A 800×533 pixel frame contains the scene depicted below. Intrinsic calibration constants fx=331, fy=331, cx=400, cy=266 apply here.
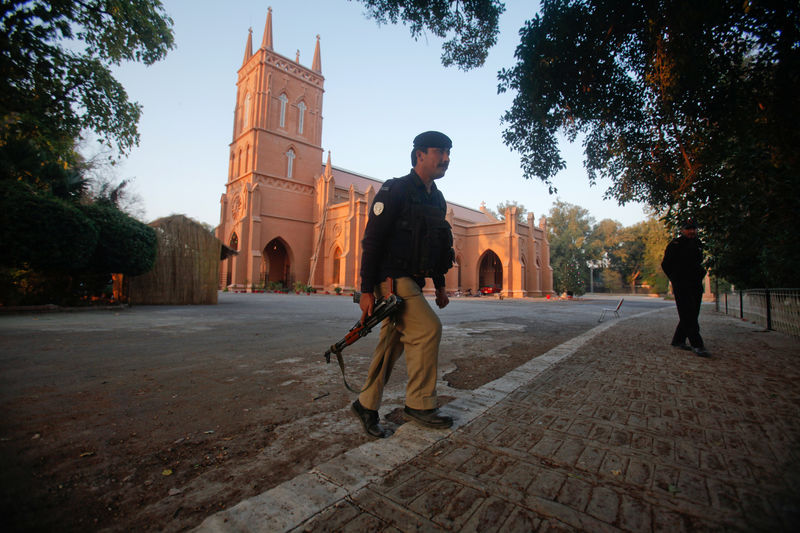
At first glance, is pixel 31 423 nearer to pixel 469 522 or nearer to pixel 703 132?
pixel 469 522

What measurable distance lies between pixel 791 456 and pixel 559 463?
1220mm

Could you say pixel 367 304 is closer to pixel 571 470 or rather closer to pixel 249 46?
pixel 571 470

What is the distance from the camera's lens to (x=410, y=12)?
636 centimetres

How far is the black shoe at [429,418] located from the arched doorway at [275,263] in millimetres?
34768

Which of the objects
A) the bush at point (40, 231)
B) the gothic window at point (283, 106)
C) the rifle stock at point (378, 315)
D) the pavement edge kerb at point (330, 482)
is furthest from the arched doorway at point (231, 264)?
the pavement edge kerb at point (330, 482)

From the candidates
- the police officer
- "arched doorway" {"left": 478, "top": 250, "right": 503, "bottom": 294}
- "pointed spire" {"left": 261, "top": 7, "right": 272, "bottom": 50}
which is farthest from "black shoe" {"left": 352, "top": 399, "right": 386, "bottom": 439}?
"arched doorway" {"left": 478, "top": 250, "right": 503, "bottom": 294}

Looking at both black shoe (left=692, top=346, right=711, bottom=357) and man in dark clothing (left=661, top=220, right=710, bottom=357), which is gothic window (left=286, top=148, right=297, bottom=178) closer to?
man in dark clothing (left=661, top=220, right=710, bottom=357)

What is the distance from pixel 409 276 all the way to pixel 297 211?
108 feet

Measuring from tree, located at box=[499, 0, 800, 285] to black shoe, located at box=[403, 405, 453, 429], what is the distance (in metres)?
3.72

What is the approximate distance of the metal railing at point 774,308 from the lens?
5.98m

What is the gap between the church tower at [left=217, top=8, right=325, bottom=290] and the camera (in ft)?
97.2

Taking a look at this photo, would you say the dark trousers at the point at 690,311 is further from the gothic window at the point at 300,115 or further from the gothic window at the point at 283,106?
the gothic window at the point at 300,115

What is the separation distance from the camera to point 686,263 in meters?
4.71

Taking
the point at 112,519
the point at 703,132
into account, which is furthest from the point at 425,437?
the point at 703,132
